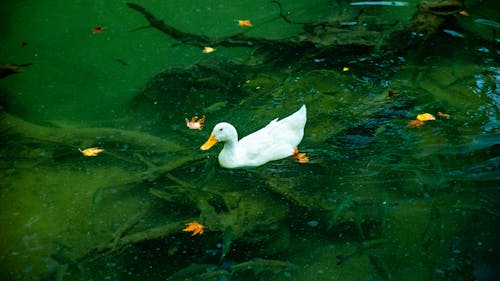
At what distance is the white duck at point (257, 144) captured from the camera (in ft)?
12.7

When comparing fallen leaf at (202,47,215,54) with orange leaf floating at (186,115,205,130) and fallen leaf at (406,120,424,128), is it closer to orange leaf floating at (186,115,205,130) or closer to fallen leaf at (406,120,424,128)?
orange leaf floating at (186,115,205,130)

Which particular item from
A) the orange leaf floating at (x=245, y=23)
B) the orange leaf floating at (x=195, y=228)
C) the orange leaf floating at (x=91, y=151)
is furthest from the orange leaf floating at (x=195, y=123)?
the orange leaf floating at (x=245, y=23)

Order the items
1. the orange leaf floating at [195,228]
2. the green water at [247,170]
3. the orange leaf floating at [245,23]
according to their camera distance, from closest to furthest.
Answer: the green water at [247,170], the orange leaf floating at [195,228], the orange leaf floating at [245,23]

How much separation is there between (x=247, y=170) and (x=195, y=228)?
30.2 inches

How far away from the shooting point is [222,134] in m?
3.84

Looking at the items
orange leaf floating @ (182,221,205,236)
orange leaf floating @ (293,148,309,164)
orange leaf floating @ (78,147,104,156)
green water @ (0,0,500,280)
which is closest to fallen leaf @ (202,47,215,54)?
green water @ (0,0,500,280)

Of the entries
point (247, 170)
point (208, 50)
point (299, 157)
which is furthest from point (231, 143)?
point (208, 50)

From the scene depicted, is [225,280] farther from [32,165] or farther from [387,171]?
[32,165]

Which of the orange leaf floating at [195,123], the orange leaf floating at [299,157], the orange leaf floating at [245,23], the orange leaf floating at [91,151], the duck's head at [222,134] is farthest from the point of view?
the orange leaf floating at [245,23]

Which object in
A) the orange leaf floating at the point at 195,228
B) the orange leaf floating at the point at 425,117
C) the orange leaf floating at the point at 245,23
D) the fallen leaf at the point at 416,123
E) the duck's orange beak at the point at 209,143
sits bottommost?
the orange leaf floating at the point at 195,228

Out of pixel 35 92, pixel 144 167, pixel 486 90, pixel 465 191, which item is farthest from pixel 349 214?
pixel 35 92

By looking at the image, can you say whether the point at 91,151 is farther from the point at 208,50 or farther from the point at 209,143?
the point at 208,50

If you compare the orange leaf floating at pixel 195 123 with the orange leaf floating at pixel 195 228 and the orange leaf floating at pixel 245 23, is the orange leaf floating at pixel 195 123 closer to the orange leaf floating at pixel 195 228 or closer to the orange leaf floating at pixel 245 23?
the orange leaf floating at pixel 195 228

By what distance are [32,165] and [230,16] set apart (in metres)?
3.33
